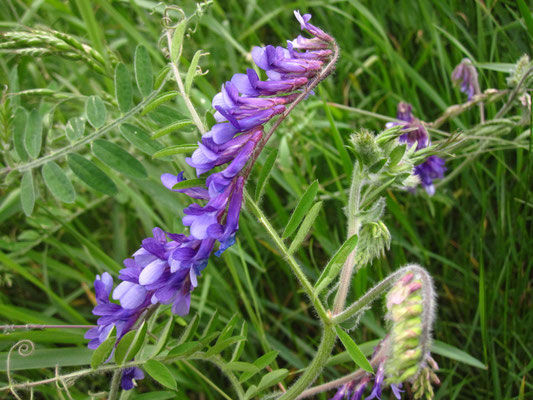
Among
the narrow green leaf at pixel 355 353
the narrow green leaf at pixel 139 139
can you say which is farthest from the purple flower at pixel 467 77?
the narrow green leaf at pixel 355 353

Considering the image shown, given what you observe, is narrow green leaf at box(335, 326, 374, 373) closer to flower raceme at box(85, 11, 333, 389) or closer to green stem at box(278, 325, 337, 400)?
green stem at box(278, 325, 337, 400)

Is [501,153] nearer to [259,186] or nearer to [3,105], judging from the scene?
[259,186]

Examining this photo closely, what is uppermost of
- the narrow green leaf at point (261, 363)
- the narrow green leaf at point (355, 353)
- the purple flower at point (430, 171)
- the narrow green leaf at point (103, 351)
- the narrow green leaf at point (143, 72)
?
the narrow green leaf at point (143, 72)

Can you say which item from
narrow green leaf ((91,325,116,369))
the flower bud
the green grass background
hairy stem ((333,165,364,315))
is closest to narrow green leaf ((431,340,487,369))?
the green grass background

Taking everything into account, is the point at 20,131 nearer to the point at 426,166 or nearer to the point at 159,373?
the point at 159,373

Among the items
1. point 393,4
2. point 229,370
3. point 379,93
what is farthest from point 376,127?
point 229,370

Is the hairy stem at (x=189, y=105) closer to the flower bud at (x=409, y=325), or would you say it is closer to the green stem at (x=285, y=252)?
the green stem at (x=285, y=252)
